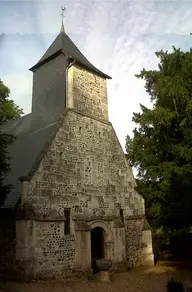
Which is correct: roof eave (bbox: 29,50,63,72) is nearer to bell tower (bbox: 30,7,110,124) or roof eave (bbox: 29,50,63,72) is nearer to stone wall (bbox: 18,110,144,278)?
bell tower (bbox: 30,7,110,124)

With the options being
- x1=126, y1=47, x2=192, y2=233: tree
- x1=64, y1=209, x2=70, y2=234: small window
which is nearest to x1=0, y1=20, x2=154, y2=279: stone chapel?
x1=64, y1=209, x2=70, y2=234: small window

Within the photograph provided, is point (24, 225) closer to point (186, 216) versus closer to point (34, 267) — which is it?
point (34, 267)

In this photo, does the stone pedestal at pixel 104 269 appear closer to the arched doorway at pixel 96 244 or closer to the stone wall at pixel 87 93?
the arched doorway at pixel 96 244

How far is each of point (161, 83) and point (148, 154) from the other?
185 inches

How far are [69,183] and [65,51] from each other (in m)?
7.53

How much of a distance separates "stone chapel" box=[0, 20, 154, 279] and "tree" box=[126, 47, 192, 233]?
5.94 feet

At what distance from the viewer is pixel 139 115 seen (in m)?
19.9

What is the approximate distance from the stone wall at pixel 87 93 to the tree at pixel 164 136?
145 inches

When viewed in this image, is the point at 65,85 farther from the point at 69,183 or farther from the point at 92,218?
the point at 92,218

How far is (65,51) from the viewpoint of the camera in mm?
16016

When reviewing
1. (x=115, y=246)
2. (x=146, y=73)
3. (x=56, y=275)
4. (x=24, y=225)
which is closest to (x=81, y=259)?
(x=56, y=275)

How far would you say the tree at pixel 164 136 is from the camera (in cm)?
1750

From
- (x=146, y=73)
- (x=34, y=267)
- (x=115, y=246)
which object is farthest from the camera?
(x=146, y=73)

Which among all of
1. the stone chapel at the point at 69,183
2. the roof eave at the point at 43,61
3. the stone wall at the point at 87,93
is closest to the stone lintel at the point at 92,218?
the stone chapel at the point at 69,183
